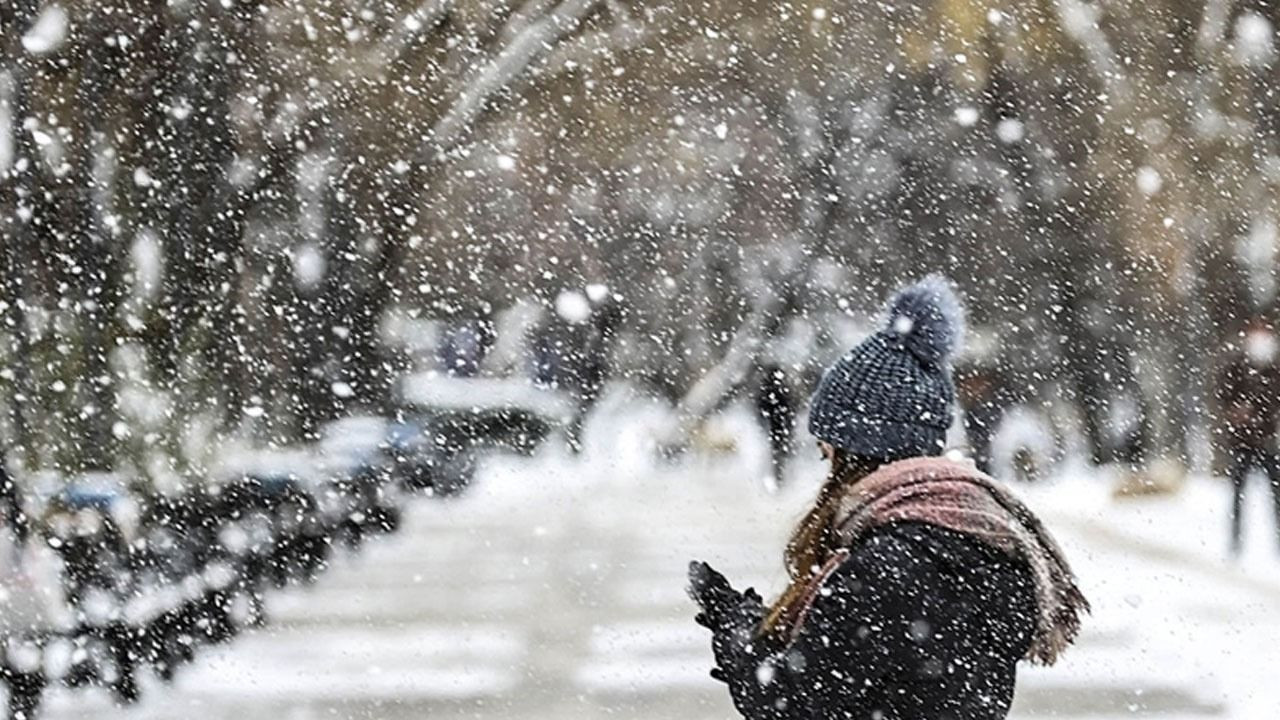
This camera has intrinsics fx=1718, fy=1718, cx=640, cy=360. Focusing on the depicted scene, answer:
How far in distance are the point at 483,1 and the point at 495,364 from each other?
25.7m

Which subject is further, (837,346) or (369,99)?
(837,346)

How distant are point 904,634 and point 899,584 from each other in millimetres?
68

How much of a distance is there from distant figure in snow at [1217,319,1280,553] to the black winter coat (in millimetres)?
10983

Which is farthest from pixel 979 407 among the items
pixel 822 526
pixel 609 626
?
pixel 822 526

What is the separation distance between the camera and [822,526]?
8.35ft

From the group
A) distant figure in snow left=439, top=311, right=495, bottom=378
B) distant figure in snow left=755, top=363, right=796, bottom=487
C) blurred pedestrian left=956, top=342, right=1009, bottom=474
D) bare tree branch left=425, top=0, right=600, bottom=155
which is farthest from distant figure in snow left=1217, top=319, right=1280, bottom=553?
distant figure in snow left=439, top=311, right=495, bottom=378

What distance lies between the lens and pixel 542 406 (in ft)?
102

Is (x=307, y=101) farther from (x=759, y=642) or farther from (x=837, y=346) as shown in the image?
(x=837, y=346)

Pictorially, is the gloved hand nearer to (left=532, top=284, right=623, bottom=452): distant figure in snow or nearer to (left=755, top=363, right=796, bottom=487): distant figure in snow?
(left=755, top=363, right=796, bottom=487): distant figure in snow

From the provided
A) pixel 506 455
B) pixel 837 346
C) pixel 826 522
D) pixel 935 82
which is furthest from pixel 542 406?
pixel 826 522

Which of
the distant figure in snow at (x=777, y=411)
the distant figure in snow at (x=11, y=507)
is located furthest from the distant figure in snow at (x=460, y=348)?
the distant figure in snow at (x=11, y=507)

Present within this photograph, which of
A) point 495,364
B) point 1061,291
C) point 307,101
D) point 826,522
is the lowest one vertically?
point 826,522

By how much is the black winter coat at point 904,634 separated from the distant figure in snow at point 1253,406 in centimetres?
1098

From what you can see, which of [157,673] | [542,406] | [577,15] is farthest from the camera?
[542,406]
